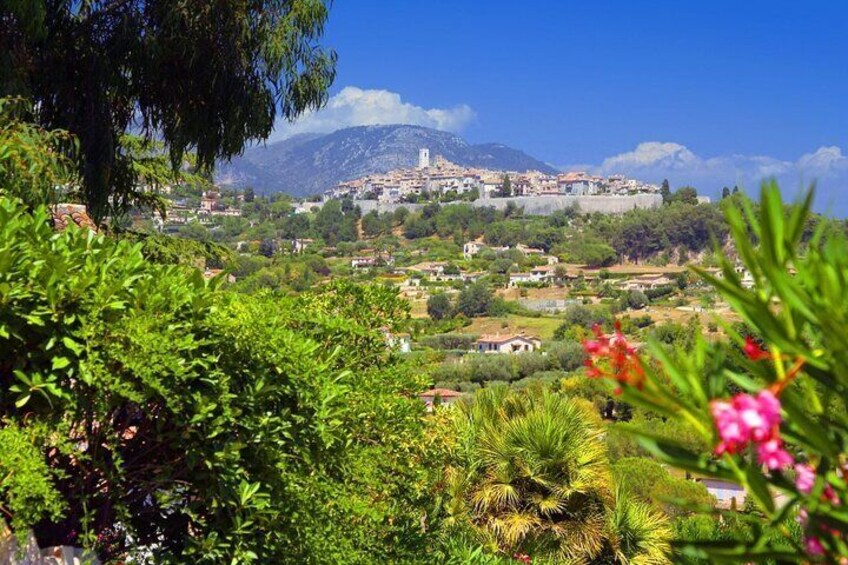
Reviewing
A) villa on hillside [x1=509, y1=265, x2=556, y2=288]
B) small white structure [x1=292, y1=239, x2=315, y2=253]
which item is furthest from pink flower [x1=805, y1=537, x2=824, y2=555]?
small white structure [x1=292, y1=239, x2=315, y2=253]

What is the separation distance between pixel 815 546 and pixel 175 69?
672 cm

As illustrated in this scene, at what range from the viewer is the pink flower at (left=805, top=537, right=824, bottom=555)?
120cm

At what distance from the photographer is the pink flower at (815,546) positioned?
1.20 metres

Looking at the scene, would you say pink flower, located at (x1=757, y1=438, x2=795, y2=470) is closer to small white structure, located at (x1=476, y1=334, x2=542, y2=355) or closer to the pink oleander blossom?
the pink oleander blossom

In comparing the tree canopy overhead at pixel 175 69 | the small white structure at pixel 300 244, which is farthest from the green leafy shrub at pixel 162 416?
the small white structure at pixel 300 244

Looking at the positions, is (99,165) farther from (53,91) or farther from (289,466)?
(289,466)

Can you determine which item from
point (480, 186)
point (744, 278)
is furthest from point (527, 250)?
point (744, 278)

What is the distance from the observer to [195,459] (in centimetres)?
341

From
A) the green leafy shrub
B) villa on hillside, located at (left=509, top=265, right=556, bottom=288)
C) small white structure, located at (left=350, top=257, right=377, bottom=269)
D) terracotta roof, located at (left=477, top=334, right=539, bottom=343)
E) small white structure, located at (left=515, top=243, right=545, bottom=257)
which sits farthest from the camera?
small white structure, located at (left=515, top=243, right=545, bottom=257)

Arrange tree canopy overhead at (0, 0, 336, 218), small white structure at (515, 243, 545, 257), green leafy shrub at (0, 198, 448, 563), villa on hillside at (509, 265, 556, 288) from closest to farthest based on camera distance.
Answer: green leafy shrub at (0, 198, 448, 563) → tree canopy overhead at (0, 0, 336, 218) → villa on hillside at (509, 265, 556, 288) → small white structure at (515, 243, 545, 257)

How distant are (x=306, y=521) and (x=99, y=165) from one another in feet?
13.3

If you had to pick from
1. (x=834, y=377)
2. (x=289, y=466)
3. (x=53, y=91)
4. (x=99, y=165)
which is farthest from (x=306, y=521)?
(x=53, y=91)

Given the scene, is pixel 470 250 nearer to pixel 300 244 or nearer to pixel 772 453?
pixel 300 244

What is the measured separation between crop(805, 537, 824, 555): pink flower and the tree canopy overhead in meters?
6.12
